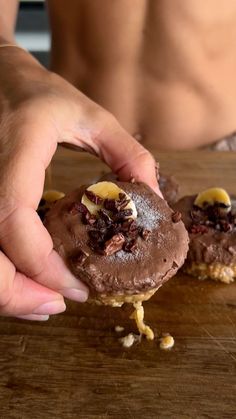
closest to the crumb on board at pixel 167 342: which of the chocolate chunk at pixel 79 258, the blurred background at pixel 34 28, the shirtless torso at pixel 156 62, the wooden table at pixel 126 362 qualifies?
the wooden table at pixel 126 362

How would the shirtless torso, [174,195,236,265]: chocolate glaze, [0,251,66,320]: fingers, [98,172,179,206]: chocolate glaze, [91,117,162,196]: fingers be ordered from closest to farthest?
[0,251,66,320]: fingers < [91,117,162,196]: fingers < [174,195,236,265]: chocolate glaze < [98,172,179,206]: chocolate glaze < the shirtless torso

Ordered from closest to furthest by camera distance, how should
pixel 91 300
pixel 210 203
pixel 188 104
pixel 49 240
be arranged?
pixel 49 240 < pixel 91 300 < pixel 210 203 < pixel 188 104

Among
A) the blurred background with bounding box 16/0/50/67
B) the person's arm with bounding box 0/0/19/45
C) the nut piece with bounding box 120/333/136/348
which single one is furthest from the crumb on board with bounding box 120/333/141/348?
the blurred background with bounding box 16/0/50/67

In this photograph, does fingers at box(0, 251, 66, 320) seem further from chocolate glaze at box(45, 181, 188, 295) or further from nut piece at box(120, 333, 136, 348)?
nut piece at box(120, 333, 136, 348)

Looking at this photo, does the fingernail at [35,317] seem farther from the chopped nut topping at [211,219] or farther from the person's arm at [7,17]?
the person's arm at [7,17]

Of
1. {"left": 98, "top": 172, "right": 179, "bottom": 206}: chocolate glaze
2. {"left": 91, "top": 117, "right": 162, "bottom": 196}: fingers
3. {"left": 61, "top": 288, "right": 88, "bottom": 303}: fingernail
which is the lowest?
{"left": 98, "top": 172, "right": 179, "bottom": 206}: chocolate glaze

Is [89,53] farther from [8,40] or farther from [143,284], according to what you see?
[143,284]

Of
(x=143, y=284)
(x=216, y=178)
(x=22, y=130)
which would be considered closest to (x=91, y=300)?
(x=143, y=284)
